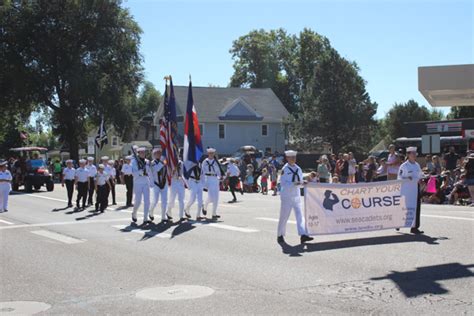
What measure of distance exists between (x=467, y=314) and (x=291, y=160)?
575cm

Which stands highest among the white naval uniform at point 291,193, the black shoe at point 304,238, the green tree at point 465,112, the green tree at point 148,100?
the green tree at point 148,100

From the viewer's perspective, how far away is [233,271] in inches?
364

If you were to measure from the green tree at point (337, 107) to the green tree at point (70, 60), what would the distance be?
1801 centimetres

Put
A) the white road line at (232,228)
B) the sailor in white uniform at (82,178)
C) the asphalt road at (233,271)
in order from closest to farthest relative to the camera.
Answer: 1. the asphalt road at (233,271)
2. the white road line at (232,228)
3. the sailor in white uniform at (82,178)

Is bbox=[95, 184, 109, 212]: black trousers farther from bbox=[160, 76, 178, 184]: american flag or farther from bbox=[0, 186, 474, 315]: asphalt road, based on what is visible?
bbox=[0, 186, 474, 315]: asphalt road

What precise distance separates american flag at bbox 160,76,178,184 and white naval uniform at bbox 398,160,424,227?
20.4ft

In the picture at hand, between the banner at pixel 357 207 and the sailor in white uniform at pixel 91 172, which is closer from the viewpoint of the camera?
the banner at pixel 357 207

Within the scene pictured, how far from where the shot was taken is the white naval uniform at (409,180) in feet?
40.7

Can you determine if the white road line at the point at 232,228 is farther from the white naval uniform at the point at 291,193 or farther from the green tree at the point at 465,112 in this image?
the green tree at the point at 465,112

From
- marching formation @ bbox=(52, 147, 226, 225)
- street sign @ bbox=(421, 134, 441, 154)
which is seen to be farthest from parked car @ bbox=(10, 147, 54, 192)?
street sign @ bbox=(421, 134, 441, 154)

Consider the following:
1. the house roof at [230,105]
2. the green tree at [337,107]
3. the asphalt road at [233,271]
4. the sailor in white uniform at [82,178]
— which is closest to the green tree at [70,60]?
the house roof at [230,105]

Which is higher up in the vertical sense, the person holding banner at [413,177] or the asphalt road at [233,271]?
the person holding banner at [413,177]

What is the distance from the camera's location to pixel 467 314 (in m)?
6.60

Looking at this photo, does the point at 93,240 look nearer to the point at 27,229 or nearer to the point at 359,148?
the point at 27,229
